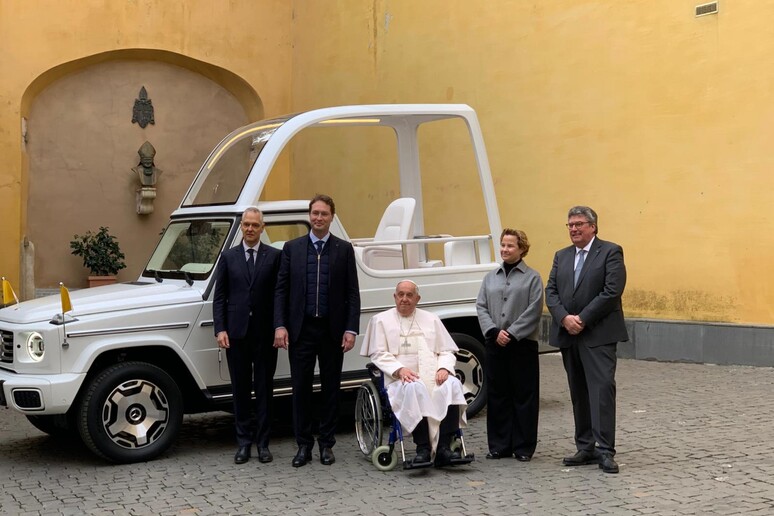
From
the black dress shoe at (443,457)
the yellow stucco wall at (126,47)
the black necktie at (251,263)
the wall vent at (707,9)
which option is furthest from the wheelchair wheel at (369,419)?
the yellow stucco wall at (126,47)

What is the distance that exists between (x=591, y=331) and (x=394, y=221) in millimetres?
2887

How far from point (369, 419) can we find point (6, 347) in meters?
2.71

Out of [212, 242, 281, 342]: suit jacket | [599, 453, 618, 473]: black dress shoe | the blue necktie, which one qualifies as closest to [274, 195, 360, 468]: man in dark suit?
[212, 242, 281, 342]: suit jacket

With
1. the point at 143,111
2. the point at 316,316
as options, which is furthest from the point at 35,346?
the point at 143,111

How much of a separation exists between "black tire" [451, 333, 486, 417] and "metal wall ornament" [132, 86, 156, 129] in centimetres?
1100

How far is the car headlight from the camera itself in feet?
23.8

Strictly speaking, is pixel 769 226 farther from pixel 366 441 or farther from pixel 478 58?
pixel 366 441

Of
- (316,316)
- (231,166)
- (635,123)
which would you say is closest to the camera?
(316,316)

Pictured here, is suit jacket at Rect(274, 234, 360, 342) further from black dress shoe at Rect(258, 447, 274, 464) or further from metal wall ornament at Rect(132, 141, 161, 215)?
metal wall ornament at Rect(132, 141, 161, 215)

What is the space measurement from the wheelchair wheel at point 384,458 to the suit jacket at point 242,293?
4.00ft

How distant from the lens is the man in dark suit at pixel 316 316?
735 cm

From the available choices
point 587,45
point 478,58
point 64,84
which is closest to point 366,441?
point 587,45

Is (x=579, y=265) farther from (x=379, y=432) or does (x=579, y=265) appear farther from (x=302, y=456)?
(x=302, y=456)

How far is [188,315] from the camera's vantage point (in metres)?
7.68
